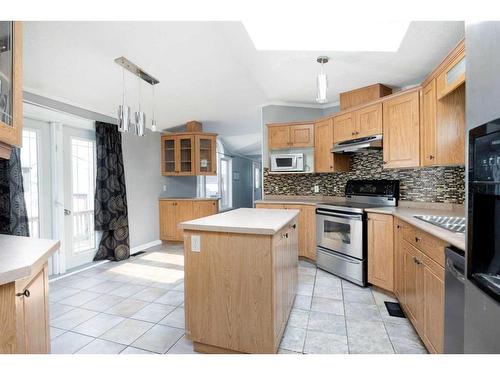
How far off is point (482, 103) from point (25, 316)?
1757 mm

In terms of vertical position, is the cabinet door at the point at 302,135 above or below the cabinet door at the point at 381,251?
above

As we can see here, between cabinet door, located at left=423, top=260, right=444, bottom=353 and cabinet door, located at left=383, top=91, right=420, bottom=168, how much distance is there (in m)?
1.33

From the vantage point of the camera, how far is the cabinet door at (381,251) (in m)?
2.49

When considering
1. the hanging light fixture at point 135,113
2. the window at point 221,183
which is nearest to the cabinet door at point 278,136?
the hanging light fixture at point 135,113

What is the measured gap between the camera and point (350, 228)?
2855mm

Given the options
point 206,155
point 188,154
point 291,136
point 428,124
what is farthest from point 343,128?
point 188,154

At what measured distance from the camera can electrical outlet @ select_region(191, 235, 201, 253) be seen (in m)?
1.68

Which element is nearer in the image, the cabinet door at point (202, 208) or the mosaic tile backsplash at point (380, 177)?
the mosaic tile backsplash at point (380, 177)

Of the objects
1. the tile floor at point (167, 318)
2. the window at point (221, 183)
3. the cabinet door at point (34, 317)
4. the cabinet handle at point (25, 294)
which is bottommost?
the tile floor at point (167, 318)

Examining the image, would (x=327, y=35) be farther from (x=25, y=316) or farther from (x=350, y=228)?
(x=25, y=316)

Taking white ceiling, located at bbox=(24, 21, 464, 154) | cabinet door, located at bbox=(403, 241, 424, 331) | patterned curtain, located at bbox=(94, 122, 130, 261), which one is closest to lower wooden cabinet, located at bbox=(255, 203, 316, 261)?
cabinet door, located at bbox=(403, 241, 424, 331)

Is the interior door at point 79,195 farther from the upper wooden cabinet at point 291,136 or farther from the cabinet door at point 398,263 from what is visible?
the cabinet door at point 398,263

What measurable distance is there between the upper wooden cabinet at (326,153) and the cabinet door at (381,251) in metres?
1.08
